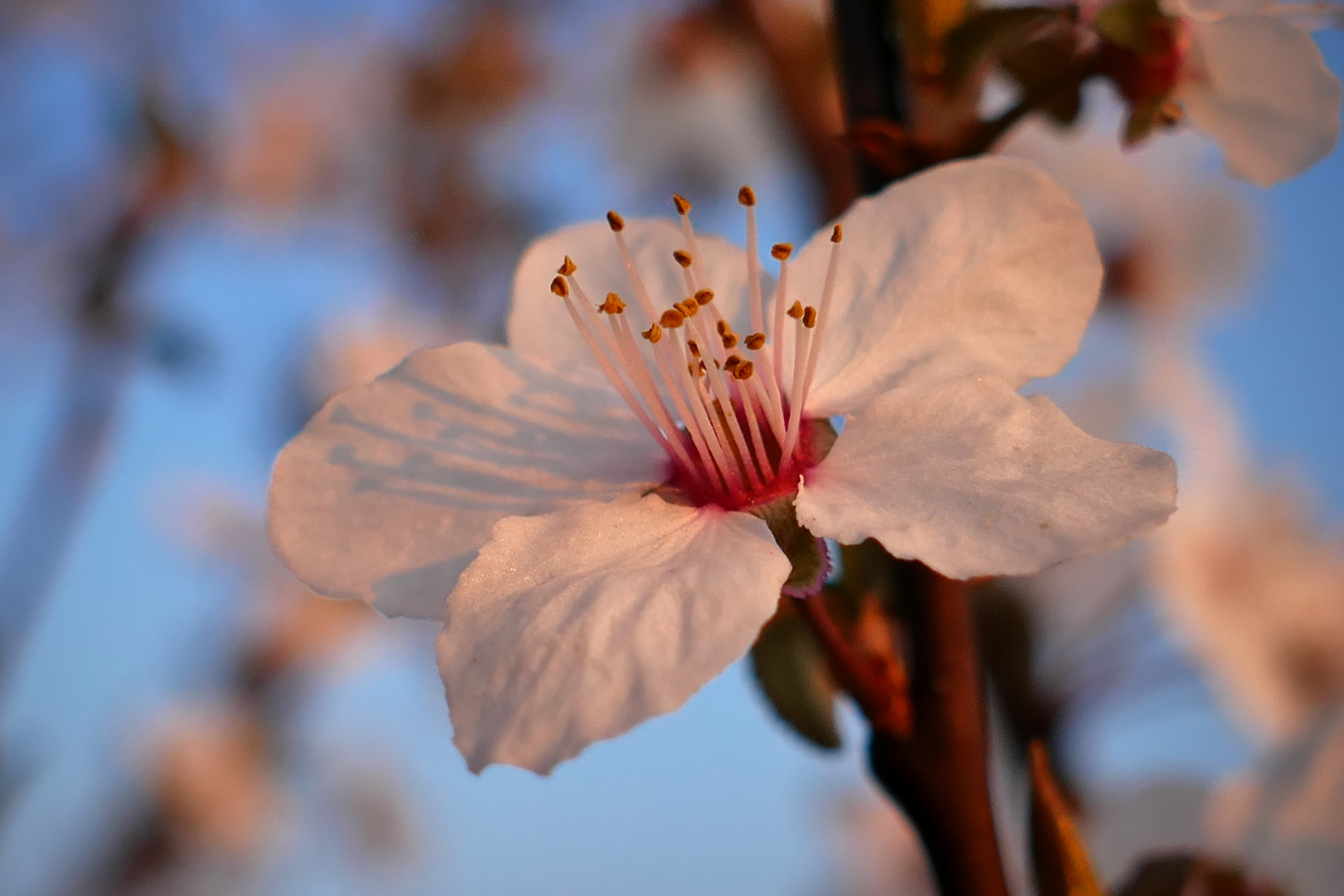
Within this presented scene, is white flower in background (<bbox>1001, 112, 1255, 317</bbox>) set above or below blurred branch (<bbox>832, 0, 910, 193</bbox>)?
below

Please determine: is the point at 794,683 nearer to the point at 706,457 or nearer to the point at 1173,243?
the point at 706,457

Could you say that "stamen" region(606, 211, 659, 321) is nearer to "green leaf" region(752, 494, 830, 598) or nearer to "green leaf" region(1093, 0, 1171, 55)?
"green leaf" region(752, 494, 830, 598)

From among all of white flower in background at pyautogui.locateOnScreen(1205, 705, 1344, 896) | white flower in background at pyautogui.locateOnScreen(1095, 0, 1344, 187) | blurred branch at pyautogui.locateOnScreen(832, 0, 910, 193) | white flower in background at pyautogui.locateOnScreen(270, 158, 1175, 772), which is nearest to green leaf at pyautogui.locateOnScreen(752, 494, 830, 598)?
white flower in background at pyautogui.locateOnScreen(270, 158, 1175, 772)

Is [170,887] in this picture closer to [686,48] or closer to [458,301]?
[458,301]

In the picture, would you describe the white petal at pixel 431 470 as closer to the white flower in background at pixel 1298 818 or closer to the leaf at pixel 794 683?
the leaf at pixel 794 683

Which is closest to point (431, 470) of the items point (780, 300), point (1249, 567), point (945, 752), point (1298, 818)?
point (780, 300)
